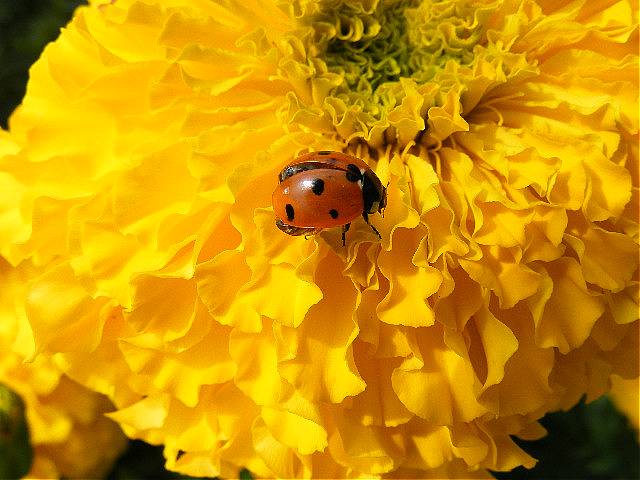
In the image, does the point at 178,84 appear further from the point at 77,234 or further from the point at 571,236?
the point at 571,236

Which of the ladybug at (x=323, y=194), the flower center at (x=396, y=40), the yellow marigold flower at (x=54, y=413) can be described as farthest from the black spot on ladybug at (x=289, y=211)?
the yellow marigold flower at (x=54, y=413)

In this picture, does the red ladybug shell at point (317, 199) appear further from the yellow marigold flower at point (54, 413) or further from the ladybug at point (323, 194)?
the yellow marigold flower at point (54, 413)

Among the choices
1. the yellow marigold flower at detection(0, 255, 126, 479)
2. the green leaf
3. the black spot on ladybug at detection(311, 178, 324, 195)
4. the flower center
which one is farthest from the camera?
the yellow marigold flower at detection(0, 255, 126, 479)

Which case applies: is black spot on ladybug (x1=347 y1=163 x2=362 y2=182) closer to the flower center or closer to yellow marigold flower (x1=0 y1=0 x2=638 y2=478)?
yellow marigold flower (x1=0 y1=0 x2=638 y2=478)

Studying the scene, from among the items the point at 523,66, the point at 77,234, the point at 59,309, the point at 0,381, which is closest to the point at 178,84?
the point at 77,234

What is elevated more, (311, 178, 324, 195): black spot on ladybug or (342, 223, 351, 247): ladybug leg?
(311, 178, 324, 195): black spot on ladybug

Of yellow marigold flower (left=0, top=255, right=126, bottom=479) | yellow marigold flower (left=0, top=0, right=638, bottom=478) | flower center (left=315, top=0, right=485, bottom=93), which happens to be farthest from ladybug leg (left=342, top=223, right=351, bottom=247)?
yellow marigold flower (left=0, top=255, right=126, bottom=479)

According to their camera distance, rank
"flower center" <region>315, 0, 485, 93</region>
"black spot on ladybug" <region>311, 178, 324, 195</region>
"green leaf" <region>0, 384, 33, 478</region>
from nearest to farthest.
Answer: "black spot on ladybug" <region>311, 178, 324, 195</region> → "flower center" <region>315, 0, 485, 93</region> → "green leaf" <region>0, 384, 33, 478</region>
